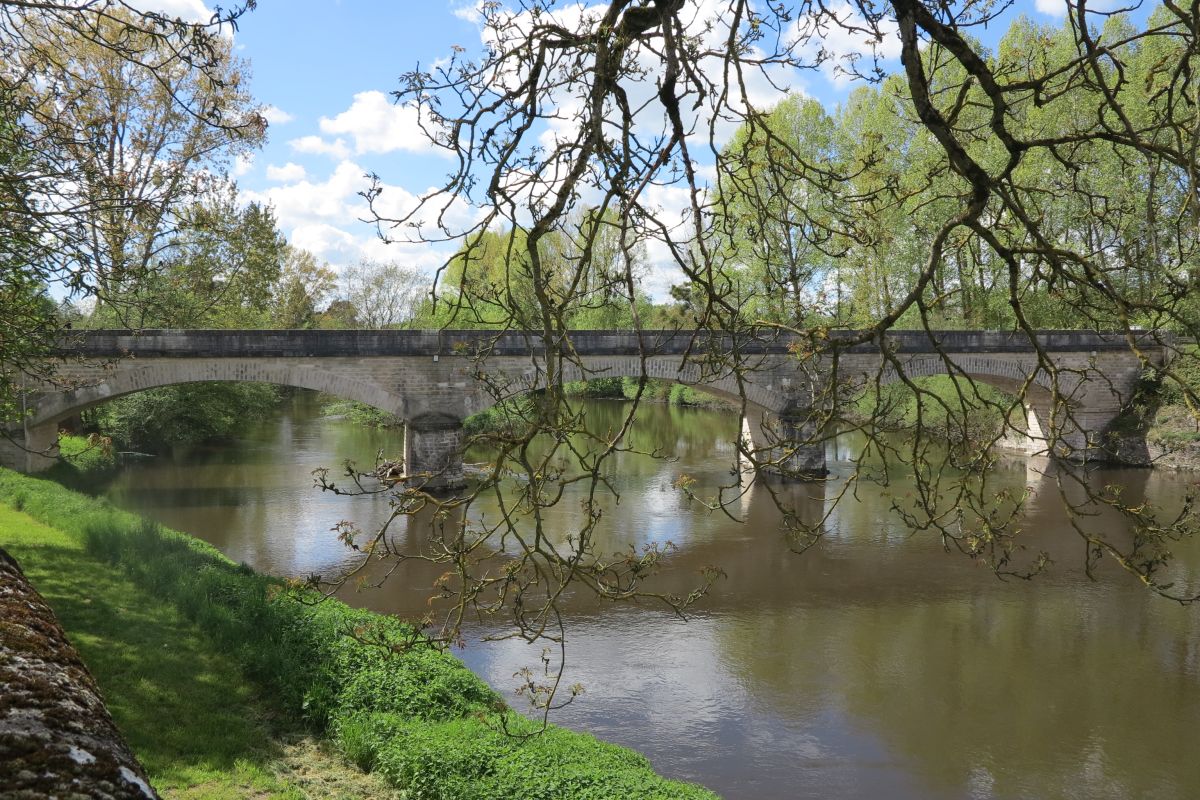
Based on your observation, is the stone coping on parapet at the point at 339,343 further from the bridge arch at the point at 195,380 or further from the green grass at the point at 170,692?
the green grass at the point at 170,692

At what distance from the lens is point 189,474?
19.0m

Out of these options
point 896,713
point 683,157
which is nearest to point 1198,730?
point 896,713

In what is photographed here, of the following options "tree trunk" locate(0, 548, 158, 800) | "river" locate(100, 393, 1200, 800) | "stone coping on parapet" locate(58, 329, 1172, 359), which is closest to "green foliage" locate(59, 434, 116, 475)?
"river" locate(100, 393, 1200, 800)

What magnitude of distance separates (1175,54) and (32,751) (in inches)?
137

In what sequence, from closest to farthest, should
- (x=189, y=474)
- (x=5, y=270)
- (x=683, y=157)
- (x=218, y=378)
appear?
(x=683, y=157), (x=5, y=270), (x=218, y=378), (x=189, y=474)

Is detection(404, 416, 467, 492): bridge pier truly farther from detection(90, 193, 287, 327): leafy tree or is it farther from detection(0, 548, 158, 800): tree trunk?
detection(0, 548, 158, 800): tree trunk

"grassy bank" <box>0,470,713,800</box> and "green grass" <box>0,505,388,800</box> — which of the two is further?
"grassy bank" <box>0,470,713,800</box>

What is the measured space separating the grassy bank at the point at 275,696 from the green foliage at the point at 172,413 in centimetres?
1214

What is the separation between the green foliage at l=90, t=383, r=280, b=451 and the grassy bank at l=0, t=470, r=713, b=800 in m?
12.1

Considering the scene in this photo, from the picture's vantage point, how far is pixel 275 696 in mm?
6715

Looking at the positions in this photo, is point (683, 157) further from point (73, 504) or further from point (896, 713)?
point (73, 504)

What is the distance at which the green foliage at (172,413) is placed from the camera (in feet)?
67.2

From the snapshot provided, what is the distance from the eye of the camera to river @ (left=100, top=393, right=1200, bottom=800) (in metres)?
Answer: 7.00

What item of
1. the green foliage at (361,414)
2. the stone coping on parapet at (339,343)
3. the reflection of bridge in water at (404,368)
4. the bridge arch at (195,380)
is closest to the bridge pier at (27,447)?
the reflection of bridge in water at (404,368)
